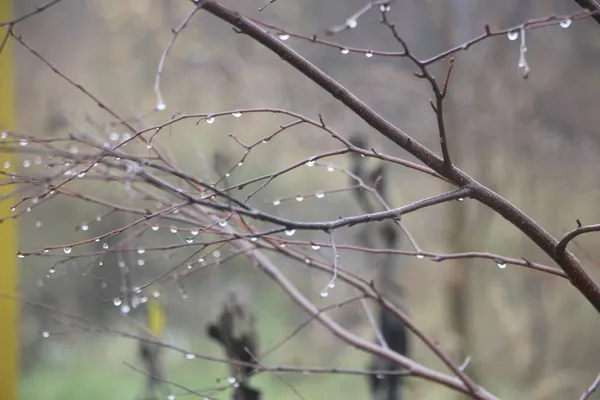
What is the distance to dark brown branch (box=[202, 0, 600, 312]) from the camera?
464 millimetres

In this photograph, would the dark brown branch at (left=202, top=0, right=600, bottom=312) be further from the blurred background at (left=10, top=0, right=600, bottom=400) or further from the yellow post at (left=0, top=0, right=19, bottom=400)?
the yellow post at (left=0, top=0, right=19, bottom=400)

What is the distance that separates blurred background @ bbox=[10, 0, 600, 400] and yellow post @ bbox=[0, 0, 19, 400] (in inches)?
0.9

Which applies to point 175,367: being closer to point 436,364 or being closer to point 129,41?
point 436,364

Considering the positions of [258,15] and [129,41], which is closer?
[258,15]

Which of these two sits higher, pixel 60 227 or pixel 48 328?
pixel 60 227

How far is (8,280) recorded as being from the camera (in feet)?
4.05

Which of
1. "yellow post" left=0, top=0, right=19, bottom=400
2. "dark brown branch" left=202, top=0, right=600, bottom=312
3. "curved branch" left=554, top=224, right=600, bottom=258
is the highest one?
"yellow post" left=0, top=0, right=19, bottom=400

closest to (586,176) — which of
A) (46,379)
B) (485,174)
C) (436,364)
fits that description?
(485,174)

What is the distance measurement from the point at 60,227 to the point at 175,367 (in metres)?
0.41

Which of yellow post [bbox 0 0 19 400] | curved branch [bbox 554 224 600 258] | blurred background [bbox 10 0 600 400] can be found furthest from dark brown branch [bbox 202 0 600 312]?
yellow post [bbox 0 0 19 400]

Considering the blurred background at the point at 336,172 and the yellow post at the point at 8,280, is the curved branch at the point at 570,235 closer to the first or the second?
the blurred background at the point at 336,172

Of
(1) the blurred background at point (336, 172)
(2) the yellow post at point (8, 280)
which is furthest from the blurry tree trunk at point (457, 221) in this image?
(2) the yellow post at point (8, 280)

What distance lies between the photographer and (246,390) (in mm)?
982

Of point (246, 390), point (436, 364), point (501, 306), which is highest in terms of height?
point (501, 306)
